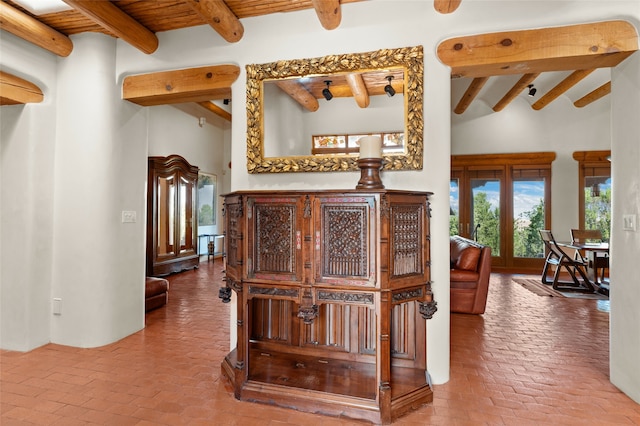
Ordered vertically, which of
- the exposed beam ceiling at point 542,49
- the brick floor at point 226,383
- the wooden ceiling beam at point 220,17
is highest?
the wooden ceiling beam at point 220,17

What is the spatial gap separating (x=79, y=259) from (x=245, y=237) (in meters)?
1.94

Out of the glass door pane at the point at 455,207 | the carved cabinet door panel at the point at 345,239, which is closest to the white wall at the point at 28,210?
the carved cabinet door panel at the point at 345,239

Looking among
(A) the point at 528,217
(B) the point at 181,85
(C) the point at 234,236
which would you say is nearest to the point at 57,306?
(C) the point at 234,236

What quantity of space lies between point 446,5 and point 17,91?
3.49 m

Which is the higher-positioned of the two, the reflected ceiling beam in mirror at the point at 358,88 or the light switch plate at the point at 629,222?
the reflected ceiling beam in mirror at the point at 358,88

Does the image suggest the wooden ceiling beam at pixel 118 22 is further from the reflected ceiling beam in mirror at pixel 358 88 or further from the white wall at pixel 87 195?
the reflected ceiling beam in mirror at pixel 358 88

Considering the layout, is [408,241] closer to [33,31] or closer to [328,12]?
[328,12]

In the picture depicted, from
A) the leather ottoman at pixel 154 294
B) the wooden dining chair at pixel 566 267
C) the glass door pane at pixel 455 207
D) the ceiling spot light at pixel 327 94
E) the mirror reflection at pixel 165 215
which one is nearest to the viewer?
the ceiling spot light at pixel 327 94

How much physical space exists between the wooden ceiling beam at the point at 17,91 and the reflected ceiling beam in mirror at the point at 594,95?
7.77 metres

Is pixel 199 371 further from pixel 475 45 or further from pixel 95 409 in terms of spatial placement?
pixel 475 45

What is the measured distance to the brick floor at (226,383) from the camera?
2078mm

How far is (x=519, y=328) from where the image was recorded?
375cm

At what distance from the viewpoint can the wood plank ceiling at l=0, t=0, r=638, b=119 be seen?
2.32 meters

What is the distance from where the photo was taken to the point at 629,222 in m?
2.31
